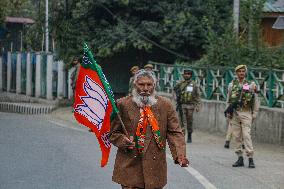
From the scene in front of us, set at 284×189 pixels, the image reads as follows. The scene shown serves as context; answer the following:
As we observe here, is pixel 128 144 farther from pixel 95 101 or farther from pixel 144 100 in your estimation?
pixel 95 101

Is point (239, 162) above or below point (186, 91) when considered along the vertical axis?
below

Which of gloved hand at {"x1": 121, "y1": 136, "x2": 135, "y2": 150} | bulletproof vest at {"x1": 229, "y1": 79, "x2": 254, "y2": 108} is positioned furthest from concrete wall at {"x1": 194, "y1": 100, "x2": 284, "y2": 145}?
gloved hand at {"x1": 121, "y1": 136, "x2": 135, "y2": 150}

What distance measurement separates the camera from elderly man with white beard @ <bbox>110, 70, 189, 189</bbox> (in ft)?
24.0

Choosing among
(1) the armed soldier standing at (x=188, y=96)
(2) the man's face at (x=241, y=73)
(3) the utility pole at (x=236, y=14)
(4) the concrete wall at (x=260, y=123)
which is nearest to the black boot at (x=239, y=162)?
(2) the man's face at (x=241, y=73)

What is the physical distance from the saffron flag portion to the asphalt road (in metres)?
2.94

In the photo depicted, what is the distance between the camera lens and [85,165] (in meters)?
12.7

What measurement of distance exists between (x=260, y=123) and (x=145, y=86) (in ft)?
34.8

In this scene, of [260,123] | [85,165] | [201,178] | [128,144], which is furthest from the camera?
[260,123]

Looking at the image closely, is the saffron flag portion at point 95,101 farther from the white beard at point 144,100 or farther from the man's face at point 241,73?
the man's face at point 241,73

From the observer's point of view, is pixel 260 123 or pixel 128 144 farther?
pixel 260 123

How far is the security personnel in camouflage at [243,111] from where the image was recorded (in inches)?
511

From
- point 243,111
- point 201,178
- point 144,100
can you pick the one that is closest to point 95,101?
point 144,100

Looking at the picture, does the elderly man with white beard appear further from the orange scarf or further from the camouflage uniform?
the camouflage uniform

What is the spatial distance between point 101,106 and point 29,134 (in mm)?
10192
